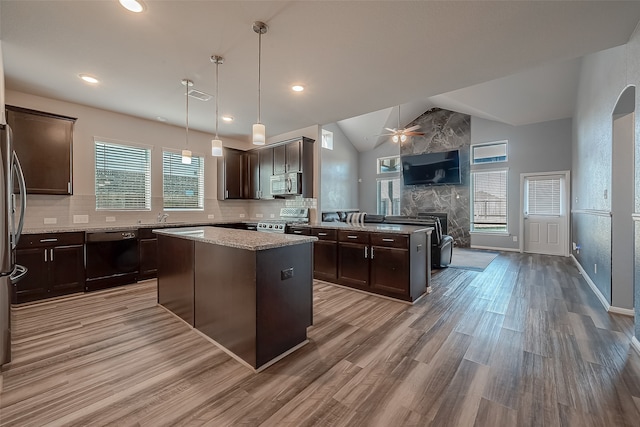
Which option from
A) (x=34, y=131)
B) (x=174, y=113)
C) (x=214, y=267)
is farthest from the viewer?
(x=174, y=113)

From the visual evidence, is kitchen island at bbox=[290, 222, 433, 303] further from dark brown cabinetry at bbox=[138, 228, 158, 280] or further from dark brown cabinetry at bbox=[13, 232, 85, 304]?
dark brown cabinetry at bbox=[13, 232, 85, 304]

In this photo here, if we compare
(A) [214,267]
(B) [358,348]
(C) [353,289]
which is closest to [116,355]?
(A) [214,267]

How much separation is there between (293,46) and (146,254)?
3.80 meters

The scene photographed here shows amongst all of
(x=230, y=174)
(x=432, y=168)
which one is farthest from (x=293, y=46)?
(x=432, y=168)

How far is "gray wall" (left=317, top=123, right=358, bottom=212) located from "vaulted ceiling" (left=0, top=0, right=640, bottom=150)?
3677mm

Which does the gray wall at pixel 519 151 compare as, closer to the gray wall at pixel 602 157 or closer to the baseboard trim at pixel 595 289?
the gray wall at pixel 602 157

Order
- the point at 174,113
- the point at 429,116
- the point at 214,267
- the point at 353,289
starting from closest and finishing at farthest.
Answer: the point at 214,267 < the point at 353,289 < the point at 174,113 < the point at 429,116

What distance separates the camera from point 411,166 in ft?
27.8

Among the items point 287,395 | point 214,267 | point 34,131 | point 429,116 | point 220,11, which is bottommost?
point 287,395

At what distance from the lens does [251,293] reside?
1963mm

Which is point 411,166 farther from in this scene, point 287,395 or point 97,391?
point 97,391

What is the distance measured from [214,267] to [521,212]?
7.66m

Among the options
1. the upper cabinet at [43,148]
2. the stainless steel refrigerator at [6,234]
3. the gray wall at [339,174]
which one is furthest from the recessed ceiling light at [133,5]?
the gray wall at [339,174]

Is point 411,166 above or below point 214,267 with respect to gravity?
above
